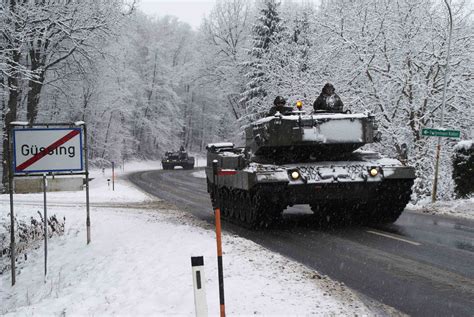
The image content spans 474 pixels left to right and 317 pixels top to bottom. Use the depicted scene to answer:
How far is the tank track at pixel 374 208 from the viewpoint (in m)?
10.6

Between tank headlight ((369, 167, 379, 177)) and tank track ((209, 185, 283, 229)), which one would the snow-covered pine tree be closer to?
tank track ((209, 185, 283, 229))

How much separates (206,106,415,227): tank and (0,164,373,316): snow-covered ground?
1.11m

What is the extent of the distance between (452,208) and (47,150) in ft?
33.1

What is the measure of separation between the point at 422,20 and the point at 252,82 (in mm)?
17145

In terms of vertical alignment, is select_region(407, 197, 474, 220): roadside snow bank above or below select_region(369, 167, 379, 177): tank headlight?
below

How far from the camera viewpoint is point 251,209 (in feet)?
36.2

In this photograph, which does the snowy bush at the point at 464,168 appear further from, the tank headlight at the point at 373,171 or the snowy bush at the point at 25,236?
the snowy bush at the point at 25,236

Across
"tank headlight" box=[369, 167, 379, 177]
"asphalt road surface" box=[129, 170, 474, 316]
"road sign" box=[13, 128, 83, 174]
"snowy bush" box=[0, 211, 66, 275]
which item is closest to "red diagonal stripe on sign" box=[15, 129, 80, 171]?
"road sign" box=[13, 128, 83, 174]

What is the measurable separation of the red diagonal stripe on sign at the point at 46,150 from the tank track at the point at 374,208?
17.1 ft

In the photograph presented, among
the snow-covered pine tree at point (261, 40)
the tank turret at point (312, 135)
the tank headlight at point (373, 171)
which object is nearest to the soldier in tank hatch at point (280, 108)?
the tank turret at point (312, 135)

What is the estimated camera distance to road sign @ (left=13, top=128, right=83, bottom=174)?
9.18 meters

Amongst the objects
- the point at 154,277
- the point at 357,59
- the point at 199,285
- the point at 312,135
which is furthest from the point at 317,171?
the point at 357,59

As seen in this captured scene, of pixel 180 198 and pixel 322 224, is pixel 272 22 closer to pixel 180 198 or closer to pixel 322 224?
pixel 180 198

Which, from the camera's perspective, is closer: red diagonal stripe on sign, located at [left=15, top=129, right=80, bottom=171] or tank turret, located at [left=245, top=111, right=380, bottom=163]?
red diagonal stripe on sign, located at [left=15, top=129, right=80, bottom=171]
